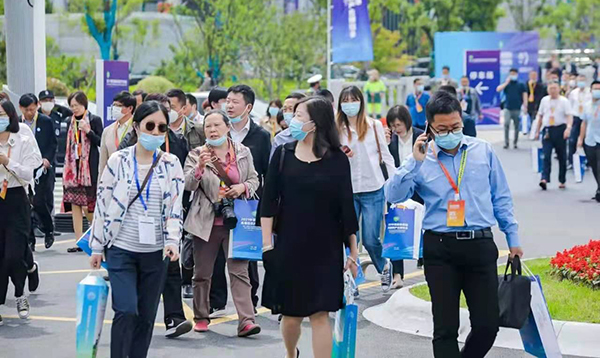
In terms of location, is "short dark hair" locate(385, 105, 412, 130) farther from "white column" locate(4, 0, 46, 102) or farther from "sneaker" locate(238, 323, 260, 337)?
"white column" locate(4, 0, 46, 102)

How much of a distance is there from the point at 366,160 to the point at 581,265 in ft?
6.84

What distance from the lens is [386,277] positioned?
1123 cm

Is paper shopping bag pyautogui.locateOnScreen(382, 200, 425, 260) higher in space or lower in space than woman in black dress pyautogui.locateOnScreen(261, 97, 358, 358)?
lower

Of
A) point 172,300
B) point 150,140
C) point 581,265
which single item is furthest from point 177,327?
point 581,265

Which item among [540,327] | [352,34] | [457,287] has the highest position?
[352,34]

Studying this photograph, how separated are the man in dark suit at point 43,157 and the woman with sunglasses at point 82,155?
1.35 ft

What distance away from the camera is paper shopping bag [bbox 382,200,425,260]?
10797 mm

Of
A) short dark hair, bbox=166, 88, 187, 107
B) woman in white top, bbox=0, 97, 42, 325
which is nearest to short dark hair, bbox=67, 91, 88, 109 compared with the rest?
short dark hair, bbox=166, 88, 187, 107

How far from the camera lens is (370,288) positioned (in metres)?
11.7

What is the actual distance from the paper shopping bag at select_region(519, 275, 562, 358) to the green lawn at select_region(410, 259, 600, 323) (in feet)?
6.01

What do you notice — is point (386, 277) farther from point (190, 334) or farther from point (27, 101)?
point (27, 101)

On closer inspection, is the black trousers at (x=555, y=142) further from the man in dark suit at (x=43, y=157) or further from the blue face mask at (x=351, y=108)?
the blue face mask at (x=351, y=108)

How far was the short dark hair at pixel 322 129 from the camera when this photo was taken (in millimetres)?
7340

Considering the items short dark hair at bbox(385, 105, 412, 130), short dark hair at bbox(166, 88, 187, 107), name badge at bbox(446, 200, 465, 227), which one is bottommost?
name badge at bbox(446, 200, 465, 227)
